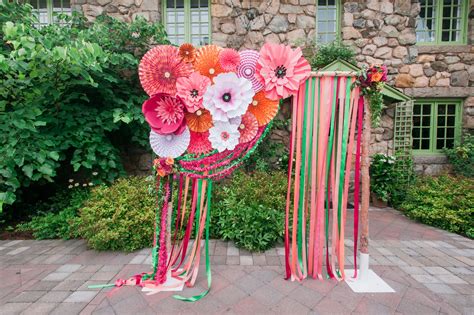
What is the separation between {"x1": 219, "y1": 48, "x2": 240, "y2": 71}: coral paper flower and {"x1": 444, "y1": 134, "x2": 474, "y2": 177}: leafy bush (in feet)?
16.5

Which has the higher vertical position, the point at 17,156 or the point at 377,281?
the point at 17,156

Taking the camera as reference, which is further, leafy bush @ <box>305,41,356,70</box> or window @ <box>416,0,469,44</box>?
window @ <box>416,0,469,44</box>

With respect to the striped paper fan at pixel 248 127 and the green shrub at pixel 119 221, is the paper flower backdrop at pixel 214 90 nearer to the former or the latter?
the striped paper fan at pixel 248 127

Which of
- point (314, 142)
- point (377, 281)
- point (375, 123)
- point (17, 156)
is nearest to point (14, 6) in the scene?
point (17, 156)

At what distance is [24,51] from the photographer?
254 centimetres

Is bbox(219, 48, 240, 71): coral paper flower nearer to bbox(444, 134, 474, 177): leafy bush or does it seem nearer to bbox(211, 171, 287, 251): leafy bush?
bbox(211, 171, 287, 251): leafy bush

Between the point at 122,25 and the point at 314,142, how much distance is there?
12.1ft

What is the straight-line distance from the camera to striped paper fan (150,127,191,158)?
1.96m

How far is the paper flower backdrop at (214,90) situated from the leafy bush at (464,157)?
15.0 ft

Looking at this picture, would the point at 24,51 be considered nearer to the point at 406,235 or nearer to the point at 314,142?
the point at 314,142

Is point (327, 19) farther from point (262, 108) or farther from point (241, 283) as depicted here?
point (241, 283)

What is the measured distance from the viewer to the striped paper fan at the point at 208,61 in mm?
1937

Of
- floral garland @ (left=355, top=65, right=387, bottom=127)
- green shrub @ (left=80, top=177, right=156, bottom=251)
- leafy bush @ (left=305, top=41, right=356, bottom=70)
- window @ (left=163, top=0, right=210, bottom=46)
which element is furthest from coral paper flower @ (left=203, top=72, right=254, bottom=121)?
window @ (left=163, top=0, right=210, bottom=46)

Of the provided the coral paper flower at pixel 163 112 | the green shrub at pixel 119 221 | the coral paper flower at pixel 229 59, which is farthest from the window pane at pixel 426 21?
the green shrub at pixel 119 221
